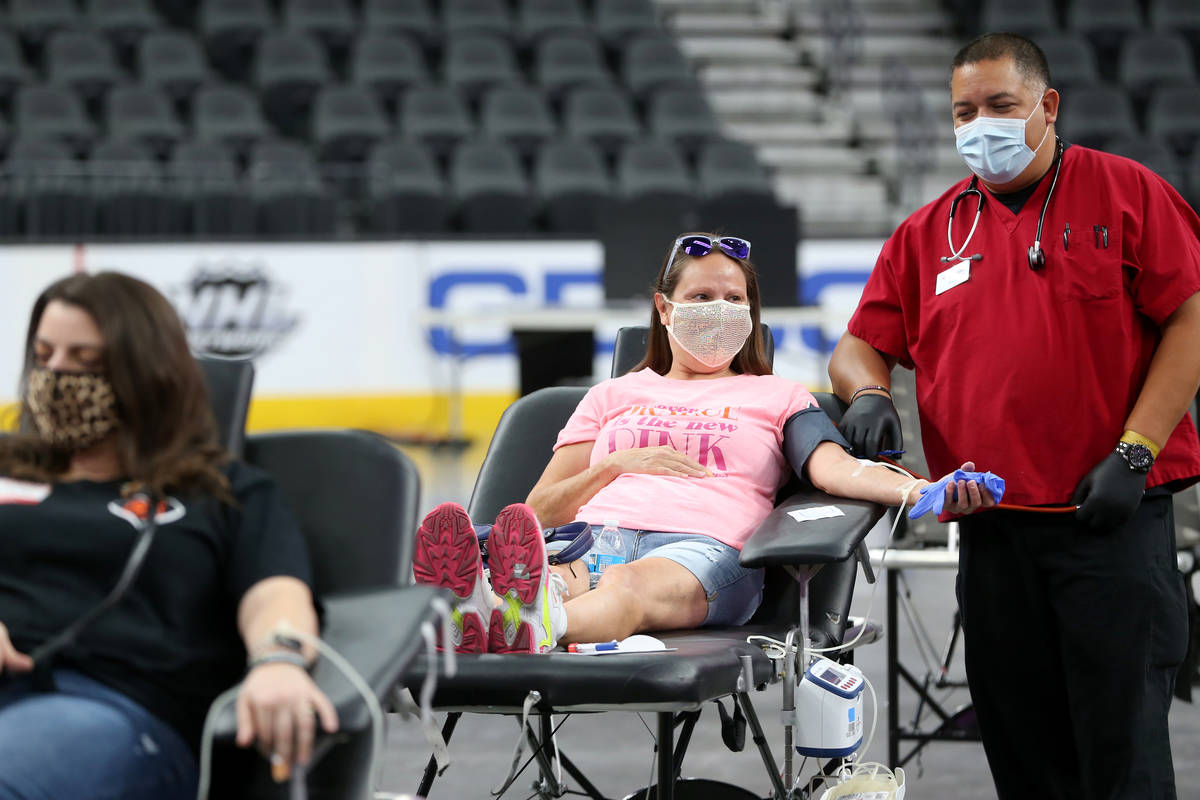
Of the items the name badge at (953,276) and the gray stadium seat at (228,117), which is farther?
the gray stadium seat at (228,117)

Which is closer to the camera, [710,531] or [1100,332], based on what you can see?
[1100,332]

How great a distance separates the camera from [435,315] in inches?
292

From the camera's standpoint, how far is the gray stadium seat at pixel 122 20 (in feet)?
31.9

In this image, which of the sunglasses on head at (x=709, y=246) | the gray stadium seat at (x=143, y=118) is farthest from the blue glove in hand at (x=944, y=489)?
the gray stadium seat at (x=143, y=118)

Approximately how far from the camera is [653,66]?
33.7 feet

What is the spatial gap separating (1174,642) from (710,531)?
2.61 feet

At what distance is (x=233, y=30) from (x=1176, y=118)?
6.59 m

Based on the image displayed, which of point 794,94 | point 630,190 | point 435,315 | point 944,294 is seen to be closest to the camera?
point 944,294

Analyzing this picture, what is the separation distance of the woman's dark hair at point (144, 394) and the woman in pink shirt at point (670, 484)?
46 cm

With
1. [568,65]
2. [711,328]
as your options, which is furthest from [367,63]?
[711,328]

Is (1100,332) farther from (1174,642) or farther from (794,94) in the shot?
(794,94)

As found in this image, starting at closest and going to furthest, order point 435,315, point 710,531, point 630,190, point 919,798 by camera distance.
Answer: point 710,531 < point 919,798 < point 435,315 < point 630,190

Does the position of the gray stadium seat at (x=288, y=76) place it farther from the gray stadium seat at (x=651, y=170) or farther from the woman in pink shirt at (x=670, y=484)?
the woman in pink shirt at (x=670, y=484)

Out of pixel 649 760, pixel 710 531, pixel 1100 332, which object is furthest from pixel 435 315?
pixel 1100 332
